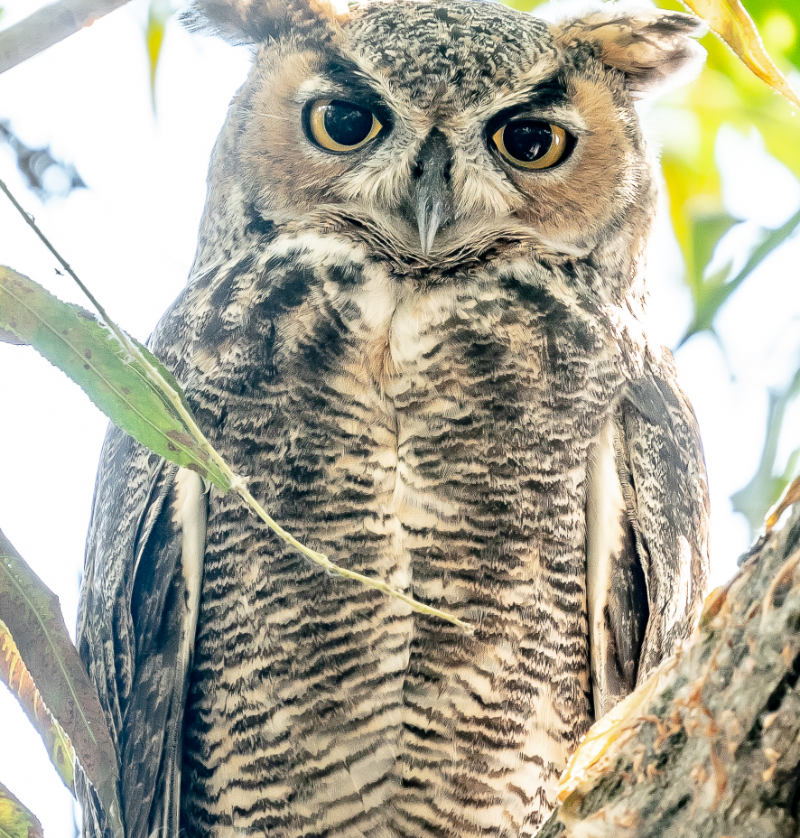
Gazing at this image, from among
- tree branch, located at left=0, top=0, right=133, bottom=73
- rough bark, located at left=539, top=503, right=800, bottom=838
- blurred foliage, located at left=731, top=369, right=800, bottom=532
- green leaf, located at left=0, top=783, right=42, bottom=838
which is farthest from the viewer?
blurred foliage, located at left=731, top=369, right=800, bottom=532

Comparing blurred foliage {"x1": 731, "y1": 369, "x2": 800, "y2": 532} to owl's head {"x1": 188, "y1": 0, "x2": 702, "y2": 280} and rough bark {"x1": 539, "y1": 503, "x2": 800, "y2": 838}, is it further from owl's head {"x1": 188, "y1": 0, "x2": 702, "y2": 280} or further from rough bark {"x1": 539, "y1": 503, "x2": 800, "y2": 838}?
rough bark {"x1": 539, "y1": 503, "x2": 800, "y2": 838}

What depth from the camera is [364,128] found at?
1.58 metres

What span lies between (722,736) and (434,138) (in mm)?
1114

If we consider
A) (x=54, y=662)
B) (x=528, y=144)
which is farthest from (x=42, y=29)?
(x=528, y=144)

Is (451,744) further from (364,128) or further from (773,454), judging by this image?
(364,128)

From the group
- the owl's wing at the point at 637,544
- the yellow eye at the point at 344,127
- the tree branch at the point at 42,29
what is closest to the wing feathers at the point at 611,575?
the owl's wing at the point at 637,544

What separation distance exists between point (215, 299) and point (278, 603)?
501 mm

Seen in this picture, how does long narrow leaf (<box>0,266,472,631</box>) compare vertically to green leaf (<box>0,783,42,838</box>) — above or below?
above

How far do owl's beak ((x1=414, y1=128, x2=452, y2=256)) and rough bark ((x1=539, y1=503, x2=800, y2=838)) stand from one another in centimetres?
85

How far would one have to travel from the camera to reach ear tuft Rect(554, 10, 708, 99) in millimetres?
1737

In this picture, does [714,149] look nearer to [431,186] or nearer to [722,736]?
[431,186]

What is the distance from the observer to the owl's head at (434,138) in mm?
1548

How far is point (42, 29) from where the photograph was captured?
801 mm

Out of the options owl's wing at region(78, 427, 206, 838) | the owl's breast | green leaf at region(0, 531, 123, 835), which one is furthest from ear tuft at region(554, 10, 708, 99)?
green leaf at region(0, 531, 123, 835)
